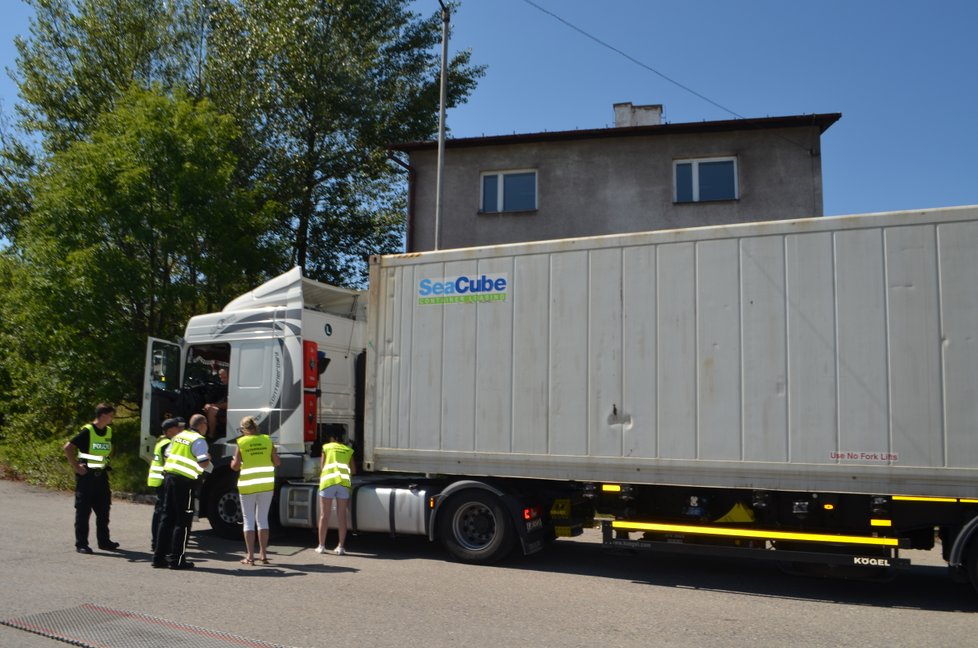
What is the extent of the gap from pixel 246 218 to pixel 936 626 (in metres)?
15.6

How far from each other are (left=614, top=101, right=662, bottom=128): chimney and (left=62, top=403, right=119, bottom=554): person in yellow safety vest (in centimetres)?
1424

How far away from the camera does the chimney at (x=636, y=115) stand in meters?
19.6

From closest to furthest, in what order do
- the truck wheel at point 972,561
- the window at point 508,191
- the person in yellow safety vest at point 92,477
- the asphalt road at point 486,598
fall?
the asphalt road at point 486,598
the truck wheel at point 972,561
the person in yellow safety vest at point 92,477
the window at point 508,191

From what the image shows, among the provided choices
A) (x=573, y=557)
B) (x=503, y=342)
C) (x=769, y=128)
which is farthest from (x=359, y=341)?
(x=769, y=128)

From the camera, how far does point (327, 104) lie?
23.9 m

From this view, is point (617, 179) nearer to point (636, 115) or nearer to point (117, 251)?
point (636, 115)

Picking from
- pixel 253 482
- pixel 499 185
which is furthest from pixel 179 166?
pixel 253 482

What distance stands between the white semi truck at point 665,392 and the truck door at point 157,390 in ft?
3.16

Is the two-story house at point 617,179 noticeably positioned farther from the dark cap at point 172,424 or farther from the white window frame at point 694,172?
the dark cap at point 172,424

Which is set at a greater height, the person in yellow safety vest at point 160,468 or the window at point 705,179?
the window at point 705,179

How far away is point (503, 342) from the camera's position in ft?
28.3

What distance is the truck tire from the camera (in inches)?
339

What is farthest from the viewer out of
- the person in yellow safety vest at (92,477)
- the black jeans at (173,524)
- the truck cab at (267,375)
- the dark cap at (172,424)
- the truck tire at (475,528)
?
the truck cab at (267,375)

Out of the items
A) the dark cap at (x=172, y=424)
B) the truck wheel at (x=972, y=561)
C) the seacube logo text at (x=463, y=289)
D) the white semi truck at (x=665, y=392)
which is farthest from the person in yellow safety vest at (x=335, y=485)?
the truck wheel at (x=972, y=561)
